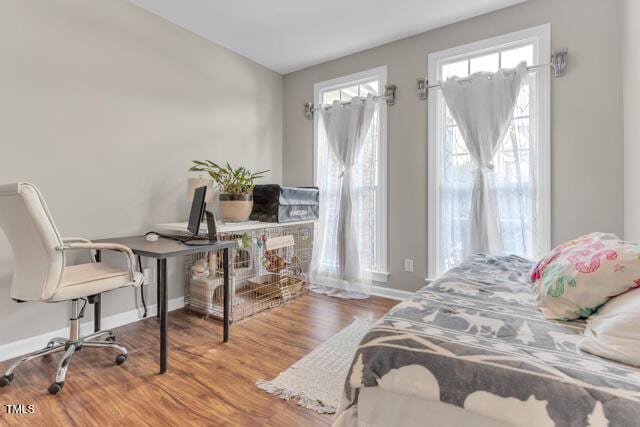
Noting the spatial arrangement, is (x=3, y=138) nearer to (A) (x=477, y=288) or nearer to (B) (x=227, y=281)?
(B) (x=227, y=281)

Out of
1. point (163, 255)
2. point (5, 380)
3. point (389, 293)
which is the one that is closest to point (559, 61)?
point (389, 293)

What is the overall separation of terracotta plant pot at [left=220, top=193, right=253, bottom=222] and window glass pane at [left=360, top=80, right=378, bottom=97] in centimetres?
174

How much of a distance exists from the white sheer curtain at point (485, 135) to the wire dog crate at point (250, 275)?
1.73 metres

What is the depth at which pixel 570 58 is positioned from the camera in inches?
91.4

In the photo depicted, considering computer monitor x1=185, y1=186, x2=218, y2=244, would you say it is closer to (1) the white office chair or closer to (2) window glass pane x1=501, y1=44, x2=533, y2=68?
(1) the white office chair

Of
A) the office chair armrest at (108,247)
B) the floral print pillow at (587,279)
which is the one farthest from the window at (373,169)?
the office chair armrest at (108,247)

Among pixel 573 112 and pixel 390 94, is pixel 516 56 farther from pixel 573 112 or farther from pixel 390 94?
pixel 390 94

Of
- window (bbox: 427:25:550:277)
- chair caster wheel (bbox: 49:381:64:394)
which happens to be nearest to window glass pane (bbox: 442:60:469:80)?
window (bbox: 427:25:550:277)

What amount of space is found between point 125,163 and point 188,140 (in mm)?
606

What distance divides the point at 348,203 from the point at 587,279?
7.51ft

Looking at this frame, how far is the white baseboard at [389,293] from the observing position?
3106 mm

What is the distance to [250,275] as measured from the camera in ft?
10.0

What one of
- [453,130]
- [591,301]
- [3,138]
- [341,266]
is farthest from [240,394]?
[453,130]

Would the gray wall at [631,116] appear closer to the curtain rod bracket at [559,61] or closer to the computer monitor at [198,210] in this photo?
the curtain rod bracket at [559,61]
